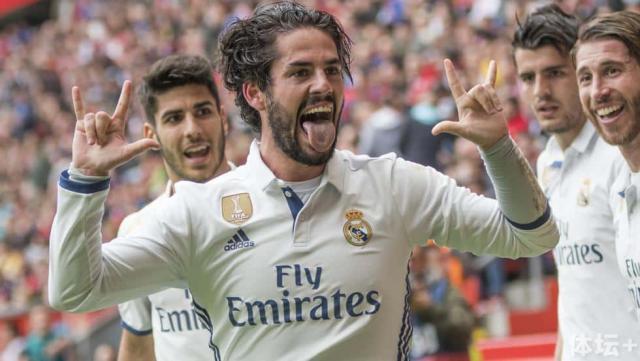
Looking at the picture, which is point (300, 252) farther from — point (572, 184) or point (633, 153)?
point (572, 184)

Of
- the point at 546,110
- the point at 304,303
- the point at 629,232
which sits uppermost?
the point at 546,110

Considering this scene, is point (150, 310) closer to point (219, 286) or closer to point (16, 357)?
point (219, 286)

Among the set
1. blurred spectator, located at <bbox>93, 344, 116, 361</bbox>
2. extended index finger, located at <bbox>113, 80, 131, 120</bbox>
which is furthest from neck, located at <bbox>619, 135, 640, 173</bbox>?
blurred spectator, located at <bbox>93, 344, 116, 361</bbox>

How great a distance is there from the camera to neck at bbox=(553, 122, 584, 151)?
18.9 feet

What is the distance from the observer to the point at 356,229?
4285mm

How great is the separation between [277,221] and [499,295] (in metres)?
5.81

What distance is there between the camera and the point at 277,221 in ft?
14.2

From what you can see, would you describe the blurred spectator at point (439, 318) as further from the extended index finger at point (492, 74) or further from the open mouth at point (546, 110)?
the extended index finger at point (492, 74)

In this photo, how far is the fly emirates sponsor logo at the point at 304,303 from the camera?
4191mm

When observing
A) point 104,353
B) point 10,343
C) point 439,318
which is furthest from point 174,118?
point 10,343

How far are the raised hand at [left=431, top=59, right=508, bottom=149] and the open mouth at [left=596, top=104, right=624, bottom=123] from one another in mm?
960

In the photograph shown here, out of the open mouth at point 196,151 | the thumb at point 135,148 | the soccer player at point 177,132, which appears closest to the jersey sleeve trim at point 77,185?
the thumb at point 135,148

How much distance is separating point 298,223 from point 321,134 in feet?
1.03

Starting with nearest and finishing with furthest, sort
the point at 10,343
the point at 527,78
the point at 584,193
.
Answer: the point at 584,193
the point at 527,78
the point at 10,343
